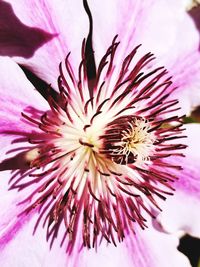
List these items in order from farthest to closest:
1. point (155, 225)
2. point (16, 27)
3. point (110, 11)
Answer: point (155, 225)
point (110, 11)
point (16, 27)

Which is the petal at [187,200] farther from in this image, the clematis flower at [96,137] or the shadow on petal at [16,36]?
the shadow on petal at [16,36]

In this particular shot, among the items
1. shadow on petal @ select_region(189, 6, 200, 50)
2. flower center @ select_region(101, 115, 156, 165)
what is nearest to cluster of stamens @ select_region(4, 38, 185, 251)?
flower center @ select_region(101, 115, 156, 165)

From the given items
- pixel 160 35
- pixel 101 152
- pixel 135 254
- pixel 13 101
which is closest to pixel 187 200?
pixel 135 254

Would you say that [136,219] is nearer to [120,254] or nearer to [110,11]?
[120,254]

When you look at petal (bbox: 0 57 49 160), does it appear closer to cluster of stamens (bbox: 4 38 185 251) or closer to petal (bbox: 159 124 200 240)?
cluster of stamens (bbox: 4 38 185 251)

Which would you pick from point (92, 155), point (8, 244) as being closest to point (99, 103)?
point (92, 155)

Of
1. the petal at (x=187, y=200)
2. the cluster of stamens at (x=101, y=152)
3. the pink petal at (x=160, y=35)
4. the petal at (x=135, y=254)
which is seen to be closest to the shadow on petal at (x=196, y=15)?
the pink petal at (x=160, y=35)
